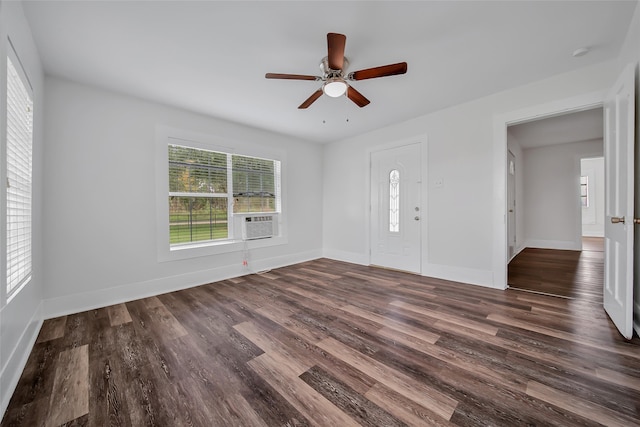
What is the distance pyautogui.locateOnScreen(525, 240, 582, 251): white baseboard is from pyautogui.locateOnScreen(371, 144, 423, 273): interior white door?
4.62 metres

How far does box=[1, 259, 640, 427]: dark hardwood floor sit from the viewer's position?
4.24ft

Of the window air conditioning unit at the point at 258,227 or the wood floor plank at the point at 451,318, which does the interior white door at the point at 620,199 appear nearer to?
the wood floor plank at the point at 451,318

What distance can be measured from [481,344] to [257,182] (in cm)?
374

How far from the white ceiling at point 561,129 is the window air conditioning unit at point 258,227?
14.5ft

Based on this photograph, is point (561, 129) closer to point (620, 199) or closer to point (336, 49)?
point (620, 199)

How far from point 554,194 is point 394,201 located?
15.6 ft

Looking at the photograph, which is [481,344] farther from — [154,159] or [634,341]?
[154,159]

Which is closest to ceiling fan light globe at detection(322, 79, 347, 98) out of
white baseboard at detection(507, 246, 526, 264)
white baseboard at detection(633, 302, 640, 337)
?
white baseboard at detection(633, 302, 640, 337)

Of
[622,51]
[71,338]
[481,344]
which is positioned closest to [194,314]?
[71,338]

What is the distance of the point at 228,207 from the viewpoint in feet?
13.1

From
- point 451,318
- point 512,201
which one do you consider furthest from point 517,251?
point 451,318

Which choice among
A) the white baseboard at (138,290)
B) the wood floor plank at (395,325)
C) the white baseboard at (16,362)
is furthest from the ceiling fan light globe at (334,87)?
the white baseboard at (138,290)

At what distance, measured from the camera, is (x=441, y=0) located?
5.60 feet

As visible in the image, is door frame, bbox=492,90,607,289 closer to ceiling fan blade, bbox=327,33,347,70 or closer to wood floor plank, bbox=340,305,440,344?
wood floor plank, bbox=340,305,440,344
